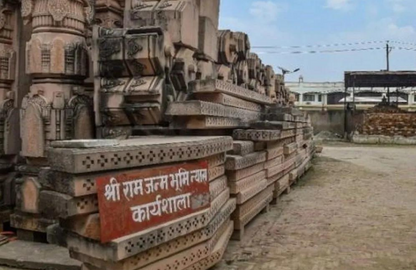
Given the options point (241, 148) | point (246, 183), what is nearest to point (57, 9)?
point (241, 148)

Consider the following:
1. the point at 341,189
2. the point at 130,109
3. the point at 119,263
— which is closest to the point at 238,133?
the point at 130,109

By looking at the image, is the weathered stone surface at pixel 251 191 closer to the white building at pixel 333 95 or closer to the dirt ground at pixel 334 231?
the dirt ground at pixel 334 231

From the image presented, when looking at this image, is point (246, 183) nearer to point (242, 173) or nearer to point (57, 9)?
point (242, 173)

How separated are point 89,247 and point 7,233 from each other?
2.59 m

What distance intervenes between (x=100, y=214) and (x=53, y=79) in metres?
2.48

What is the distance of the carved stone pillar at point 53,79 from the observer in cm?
416

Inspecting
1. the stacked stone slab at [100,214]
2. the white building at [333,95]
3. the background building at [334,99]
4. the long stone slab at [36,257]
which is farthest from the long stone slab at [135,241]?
the white building at [333,95]

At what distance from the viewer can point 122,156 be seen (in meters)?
2.39

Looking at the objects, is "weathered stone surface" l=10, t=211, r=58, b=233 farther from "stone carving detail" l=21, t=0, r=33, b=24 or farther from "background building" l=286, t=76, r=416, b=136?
→ "background building" l=286, t=76, r=416, b=136

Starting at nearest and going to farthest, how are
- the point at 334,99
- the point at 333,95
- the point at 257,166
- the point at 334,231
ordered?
the point at 334,231
the point at 257,166
the point at 333,95
the point at 334,99

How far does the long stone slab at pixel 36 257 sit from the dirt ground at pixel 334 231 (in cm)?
127

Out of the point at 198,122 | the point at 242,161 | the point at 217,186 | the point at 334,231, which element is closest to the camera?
the point at 217,186

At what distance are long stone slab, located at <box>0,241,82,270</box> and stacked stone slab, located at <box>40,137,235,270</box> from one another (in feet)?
3.24

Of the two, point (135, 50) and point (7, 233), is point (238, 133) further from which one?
point (7, 233)
